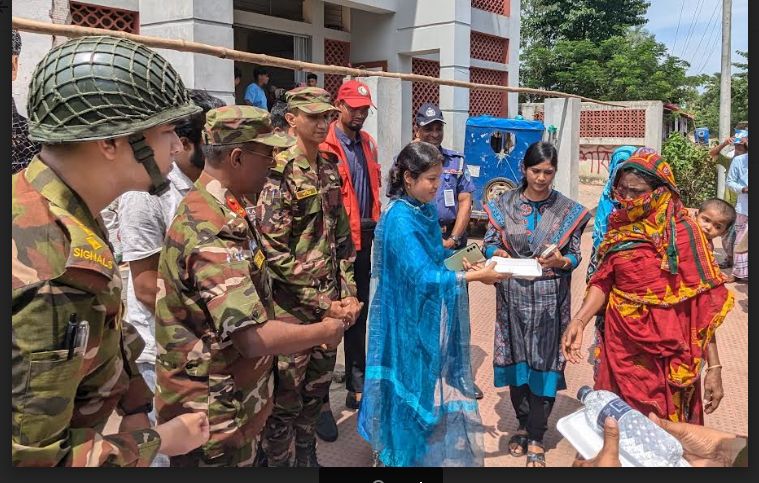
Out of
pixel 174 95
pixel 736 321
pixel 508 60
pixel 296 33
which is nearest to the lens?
pixel 174 95

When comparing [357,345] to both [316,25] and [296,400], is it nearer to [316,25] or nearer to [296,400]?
[296,400]

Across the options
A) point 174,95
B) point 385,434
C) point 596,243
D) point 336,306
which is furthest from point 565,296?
point 174,95

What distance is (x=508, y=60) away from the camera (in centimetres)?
944

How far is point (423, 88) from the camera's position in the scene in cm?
867

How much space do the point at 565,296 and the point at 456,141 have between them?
5.32 metres

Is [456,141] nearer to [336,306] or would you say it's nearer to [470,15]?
[470,15]

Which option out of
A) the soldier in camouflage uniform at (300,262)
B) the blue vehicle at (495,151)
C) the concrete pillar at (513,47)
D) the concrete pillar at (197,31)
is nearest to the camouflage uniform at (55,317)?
the soldier in camouflage uniform at (300,262)

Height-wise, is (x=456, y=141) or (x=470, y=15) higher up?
(x=470, y=15)

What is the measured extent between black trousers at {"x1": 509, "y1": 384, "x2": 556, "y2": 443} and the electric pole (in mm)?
1525

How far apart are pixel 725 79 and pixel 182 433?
162 centimetres

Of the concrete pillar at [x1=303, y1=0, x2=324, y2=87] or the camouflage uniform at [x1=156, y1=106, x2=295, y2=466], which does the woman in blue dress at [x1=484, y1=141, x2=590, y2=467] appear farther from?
the concrete pillar at [x1=303, y1=0, x2=324, y2=87]

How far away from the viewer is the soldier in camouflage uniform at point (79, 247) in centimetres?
94

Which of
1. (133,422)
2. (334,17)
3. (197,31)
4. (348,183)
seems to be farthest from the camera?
(334,17)

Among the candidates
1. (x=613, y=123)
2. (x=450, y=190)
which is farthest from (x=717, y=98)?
(x=613, y=123)
